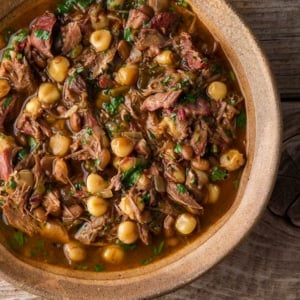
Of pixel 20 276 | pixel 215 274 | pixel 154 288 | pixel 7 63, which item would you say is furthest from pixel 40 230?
pixel 215 274

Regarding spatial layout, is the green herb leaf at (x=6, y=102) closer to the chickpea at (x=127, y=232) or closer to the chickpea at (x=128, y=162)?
the chickpea at (x=128, y=162)

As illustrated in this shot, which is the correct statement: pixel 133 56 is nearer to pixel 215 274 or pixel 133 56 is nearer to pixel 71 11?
pixel 71 11

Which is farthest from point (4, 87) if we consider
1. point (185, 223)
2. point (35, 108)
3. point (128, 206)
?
point (185, 223)

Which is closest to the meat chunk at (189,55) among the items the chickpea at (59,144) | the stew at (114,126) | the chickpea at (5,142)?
the stew at (114,126)

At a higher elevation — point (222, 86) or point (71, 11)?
point (71, 11)

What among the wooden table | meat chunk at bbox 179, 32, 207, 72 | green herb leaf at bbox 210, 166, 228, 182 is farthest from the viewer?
the wooden table

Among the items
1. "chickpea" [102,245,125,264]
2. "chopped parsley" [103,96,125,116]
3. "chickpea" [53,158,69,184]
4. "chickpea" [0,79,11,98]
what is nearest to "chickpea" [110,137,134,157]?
"chopped parsley" [103,96,125,116]

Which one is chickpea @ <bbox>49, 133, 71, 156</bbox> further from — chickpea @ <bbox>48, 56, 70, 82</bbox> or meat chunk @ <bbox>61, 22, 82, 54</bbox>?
meat chunk @ <bbox>61, 22, 82, 54</bbox>
